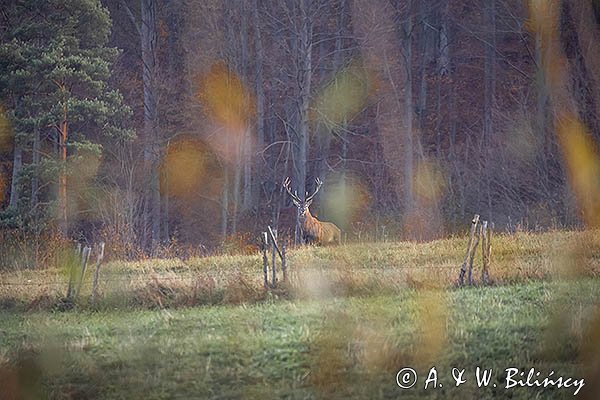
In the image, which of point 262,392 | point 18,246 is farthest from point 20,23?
point 262,392

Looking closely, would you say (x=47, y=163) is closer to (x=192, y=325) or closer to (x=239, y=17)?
(x=239, y=17)

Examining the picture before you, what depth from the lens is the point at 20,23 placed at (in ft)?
87.4

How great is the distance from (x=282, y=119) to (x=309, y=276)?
18.4m

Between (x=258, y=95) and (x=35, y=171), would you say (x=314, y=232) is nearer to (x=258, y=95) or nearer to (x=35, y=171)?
(x=35, y=171)

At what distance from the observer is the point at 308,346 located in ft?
31.0

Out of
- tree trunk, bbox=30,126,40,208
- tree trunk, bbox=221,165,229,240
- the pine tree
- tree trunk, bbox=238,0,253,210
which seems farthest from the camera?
tree trunk, bbox=238,0,253,210

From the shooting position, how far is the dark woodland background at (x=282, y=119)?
26.2 meters

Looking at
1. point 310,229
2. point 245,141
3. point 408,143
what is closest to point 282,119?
point 245,141

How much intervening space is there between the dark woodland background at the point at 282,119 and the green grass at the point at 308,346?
1025 cm

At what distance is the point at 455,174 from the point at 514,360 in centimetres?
2365

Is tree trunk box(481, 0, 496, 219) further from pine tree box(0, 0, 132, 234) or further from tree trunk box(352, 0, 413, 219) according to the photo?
pine tree box(0, 0, 132, 234)

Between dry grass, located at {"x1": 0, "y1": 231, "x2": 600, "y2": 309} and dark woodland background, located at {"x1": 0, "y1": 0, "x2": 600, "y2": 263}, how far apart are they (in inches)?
237

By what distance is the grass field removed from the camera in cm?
823

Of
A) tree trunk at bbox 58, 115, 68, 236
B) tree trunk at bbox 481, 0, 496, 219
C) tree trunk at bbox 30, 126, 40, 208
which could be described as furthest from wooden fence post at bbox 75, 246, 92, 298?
tree trunk at bbox 481, 0, 496, 219
